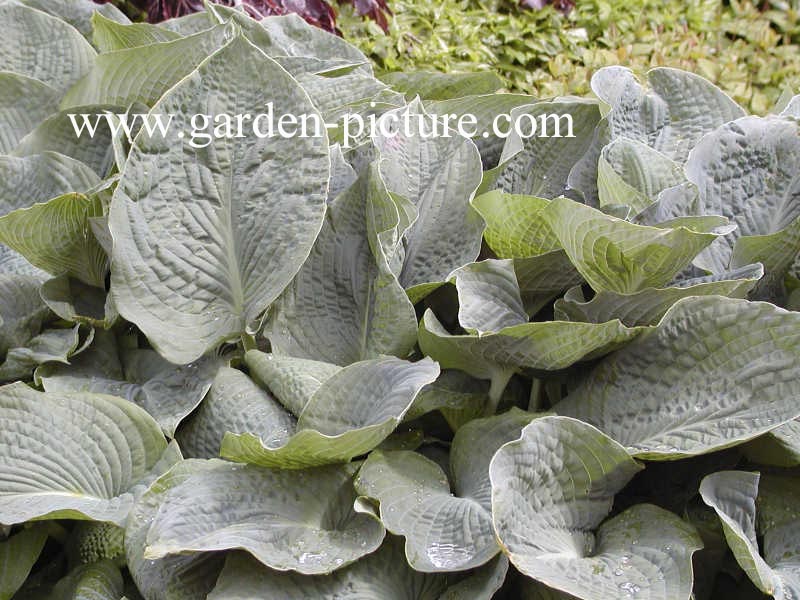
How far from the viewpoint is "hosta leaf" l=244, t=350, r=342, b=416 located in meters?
1.27

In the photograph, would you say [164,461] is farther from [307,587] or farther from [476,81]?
[476,81]

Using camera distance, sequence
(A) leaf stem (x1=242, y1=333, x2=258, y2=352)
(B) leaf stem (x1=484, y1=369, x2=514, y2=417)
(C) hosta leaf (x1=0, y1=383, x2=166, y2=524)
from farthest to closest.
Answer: (A) leaf stem (x1=242, y1=333, x2=258, y2=352) → (B) leaf stem (x1=484, y1=369, x2=514, y2=417) → (C) hosta leaf (x1=0, y1=383, x2=166, y2=524)

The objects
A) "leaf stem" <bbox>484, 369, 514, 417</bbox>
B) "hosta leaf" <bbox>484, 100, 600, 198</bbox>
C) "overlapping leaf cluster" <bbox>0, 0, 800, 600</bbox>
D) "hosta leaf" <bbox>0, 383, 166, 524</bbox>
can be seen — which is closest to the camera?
"overlapping leaf cluster" <bbox>0, 0, 800, 600</bbox>

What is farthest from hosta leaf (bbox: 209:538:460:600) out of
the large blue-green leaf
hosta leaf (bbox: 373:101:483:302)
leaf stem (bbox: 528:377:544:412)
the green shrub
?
the green shrub

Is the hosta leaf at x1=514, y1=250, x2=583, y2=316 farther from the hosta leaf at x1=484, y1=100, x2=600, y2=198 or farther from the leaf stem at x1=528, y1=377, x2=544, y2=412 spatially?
the hosta leaf at x1=484, y1=100, x2=600, y2=198

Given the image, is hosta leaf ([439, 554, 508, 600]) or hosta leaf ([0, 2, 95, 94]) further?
hosta leaf ([0, 2, 95, 94])

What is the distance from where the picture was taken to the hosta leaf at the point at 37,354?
54.4 inches

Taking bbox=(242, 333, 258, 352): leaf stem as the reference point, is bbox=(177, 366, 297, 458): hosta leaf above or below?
below

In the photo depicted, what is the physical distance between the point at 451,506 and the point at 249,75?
2.22ft

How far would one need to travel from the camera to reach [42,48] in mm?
1806

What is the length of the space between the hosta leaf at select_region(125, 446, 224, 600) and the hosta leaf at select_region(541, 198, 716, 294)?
1.85 feet

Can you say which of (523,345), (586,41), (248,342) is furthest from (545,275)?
(586,41)

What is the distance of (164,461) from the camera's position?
1260 millimetres

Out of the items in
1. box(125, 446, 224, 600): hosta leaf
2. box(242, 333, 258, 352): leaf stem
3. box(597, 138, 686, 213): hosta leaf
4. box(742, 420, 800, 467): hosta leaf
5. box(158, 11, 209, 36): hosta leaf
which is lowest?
box(125, 446, 224, 600): hosta leaf
